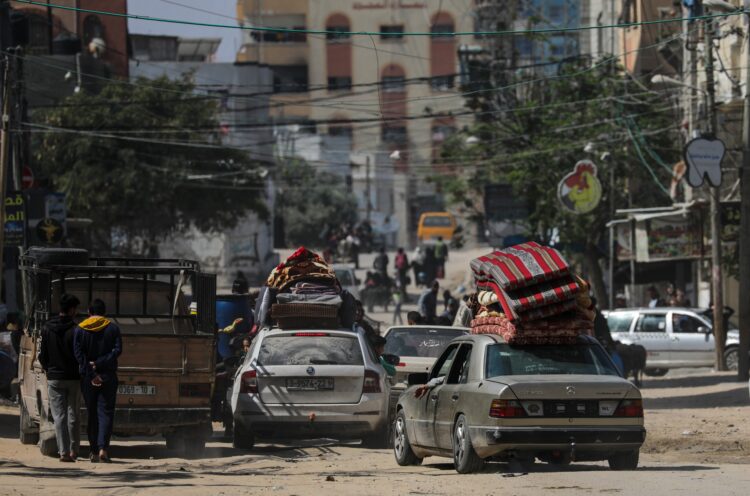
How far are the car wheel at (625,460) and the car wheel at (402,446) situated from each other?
2231 millimetres

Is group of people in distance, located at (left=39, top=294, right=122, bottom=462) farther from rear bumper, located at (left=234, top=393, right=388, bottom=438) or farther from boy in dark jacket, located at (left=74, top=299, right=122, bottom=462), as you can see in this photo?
rear bumper, located at (left=234, top=393, right=388, bottom=438)

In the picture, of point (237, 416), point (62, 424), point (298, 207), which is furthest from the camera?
point (298, 207)

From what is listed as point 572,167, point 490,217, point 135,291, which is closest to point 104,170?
point 490,217

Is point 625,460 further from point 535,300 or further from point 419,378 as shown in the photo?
point 419,378

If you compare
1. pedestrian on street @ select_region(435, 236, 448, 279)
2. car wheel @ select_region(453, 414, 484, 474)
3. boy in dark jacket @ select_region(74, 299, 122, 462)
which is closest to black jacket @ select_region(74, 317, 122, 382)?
boy in dark jacket @ select_region(74, 299, 122, 462)

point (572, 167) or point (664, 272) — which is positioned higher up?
point (572, 167)

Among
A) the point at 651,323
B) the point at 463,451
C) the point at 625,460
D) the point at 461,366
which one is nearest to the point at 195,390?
the point at 461,366

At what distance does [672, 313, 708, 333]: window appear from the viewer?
33594 mm

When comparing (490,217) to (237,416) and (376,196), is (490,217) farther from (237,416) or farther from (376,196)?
(376,196)

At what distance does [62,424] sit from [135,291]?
9.69 feet

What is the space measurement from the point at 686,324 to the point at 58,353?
869 inches

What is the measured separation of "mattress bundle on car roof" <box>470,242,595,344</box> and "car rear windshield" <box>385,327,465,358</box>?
6.37m

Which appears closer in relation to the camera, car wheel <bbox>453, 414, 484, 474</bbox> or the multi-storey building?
car wheel <bbox>453, 414, 484, 474</bbox>

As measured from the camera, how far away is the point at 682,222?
35656 millimetres
